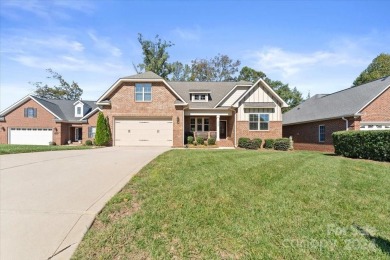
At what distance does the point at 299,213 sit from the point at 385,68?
48519 mm

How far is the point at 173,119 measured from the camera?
20.0 meters

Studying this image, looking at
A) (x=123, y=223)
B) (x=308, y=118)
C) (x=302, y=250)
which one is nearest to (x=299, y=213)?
(x=302, y=250)

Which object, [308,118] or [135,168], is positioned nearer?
[135,168]

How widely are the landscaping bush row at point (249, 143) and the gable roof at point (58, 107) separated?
69.2ft

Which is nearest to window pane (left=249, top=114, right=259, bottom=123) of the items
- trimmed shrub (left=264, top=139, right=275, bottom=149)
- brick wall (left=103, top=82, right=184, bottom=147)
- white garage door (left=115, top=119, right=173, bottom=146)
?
trimmed shrub (left=264, top=139, right=275, bottom=149)

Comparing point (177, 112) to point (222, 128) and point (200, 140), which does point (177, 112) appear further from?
point (222, 128)

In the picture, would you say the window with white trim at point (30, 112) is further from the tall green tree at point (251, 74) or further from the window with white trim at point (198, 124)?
the tall green tree at point (251, 74)

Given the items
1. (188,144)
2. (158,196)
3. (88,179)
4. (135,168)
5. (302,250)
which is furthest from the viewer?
(188,144)

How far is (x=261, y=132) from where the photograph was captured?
2119 cm

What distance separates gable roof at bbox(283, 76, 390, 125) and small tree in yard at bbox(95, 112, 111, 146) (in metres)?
18.2

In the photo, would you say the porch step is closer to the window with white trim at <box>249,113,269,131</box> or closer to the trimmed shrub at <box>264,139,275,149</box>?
the window with white trim at <box>249,113,269,131</box>

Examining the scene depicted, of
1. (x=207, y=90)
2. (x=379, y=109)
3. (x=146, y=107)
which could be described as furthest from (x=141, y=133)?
(x=379, y=109)

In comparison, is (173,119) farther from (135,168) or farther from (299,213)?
(299,213)

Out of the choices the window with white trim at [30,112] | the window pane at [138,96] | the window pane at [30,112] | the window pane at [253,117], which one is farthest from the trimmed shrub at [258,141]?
the window pane at [30,112]
